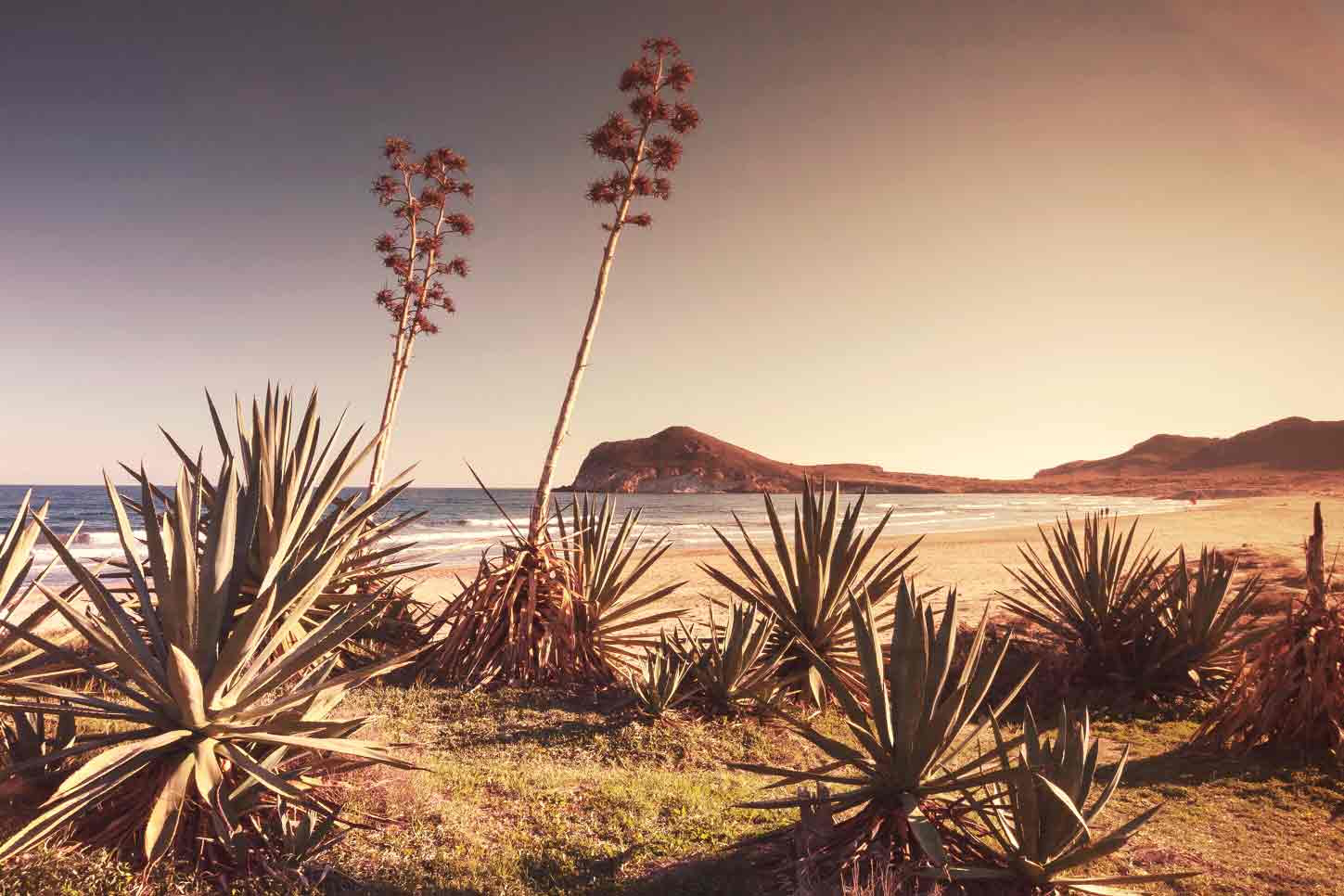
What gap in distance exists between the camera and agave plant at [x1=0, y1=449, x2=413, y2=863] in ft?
9.64

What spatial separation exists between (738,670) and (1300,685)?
4.35m

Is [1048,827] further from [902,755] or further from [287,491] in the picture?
[287,491]

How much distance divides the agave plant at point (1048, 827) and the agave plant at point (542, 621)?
4246 millimetres

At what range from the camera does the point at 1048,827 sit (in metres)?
3.13

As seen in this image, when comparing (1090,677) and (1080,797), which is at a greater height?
(1080,797)

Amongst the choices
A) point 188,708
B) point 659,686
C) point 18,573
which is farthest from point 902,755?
point 18,573

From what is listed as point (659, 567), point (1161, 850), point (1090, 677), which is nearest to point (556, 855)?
point (1161, 850)

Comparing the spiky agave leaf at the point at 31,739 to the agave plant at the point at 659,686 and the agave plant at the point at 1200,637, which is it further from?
the agave plant at the point at 1200,637

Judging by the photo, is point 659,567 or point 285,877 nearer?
point 285,877

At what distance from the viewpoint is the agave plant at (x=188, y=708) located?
2939 mm

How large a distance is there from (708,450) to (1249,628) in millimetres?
145794

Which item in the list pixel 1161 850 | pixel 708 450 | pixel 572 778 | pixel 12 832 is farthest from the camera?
pixel 708 450

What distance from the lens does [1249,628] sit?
25.3 feet

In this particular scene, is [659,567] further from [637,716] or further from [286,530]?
[286,530]
